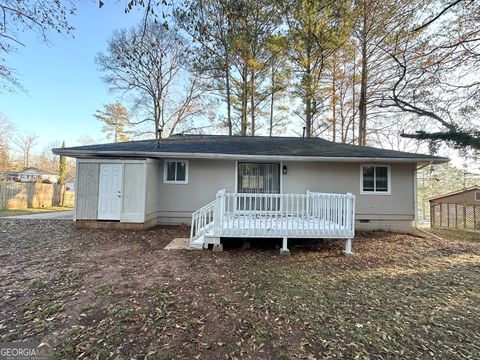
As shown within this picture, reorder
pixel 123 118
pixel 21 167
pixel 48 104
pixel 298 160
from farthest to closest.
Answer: pixel 21 167 → pixel 123 118 → pixel 48 104 → pixel 298 160

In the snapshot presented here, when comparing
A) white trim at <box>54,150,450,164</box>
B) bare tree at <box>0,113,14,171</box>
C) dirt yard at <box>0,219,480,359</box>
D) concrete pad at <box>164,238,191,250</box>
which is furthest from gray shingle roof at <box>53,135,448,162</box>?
bare tree at <box>0,113,14,171</box>

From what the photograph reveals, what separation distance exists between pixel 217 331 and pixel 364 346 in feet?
5.04

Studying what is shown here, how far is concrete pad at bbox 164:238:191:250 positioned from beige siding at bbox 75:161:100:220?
124 inches

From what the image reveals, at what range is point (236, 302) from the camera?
3.20 meters

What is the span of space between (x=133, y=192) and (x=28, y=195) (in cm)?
1317

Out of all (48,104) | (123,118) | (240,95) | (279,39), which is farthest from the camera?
(123,118)

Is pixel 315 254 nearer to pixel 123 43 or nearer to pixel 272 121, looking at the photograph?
pixel 272 121

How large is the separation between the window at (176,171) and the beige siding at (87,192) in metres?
2.15

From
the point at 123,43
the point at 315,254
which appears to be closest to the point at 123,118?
the point at 123,43

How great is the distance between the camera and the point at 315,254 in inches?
220

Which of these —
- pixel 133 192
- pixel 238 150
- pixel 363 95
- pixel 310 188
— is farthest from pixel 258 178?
pixel 363 95

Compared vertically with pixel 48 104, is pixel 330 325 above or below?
below

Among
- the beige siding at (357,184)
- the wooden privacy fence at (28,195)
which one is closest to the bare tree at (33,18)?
the beige siding at (357,184)

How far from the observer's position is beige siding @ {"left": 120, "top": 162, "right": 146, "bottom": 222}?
7352 mm
